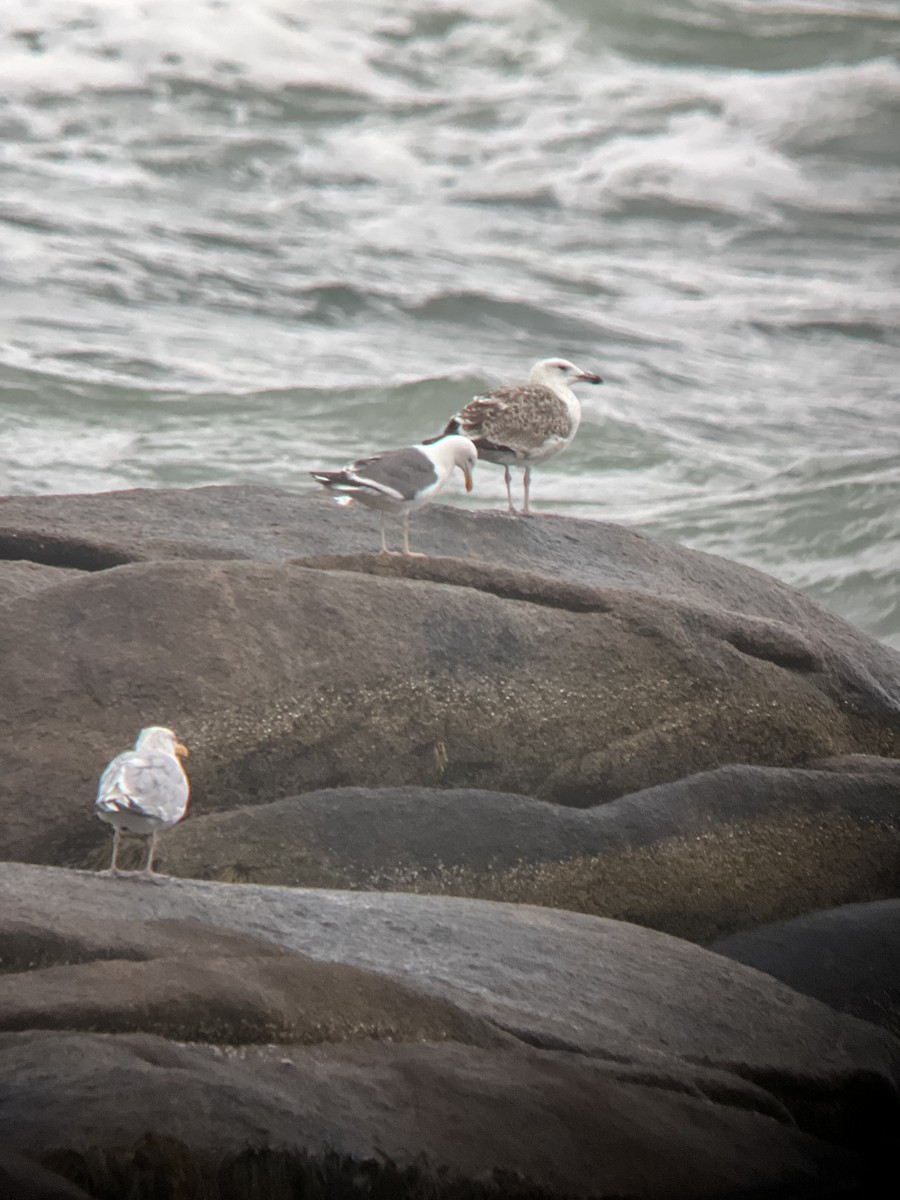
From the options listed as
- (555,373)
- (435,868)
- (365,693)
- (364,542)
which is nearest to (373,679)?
(365,693)

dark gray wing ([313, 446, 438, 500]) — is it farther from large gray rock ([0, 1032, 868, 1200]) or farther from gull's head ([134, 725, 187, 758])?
large gray rock ([0, 1032, 868, 1200])

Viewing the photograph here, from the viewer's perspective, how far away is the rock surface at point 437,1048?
145 inches

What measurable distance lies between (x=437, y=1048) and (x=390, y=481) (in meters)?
3.75

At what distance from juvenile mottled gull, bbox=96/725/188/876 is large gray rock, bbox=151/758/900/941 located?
46 cm

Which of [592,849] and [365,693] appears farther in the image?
[365,693]

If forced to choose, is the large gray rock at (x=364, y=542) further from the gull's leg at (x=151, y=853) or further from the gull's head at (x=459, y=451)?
the gull's leg at (x=151, y=853)

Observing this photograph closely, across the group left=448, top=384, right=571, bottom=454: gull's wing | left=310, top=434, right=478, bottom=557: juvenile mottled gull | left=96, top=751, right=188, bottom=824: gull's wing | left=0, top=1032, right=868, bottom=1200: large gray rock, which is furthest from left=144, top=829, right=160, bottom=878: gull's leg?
left=448, top=384, right=571, bottom=454: gull's wing

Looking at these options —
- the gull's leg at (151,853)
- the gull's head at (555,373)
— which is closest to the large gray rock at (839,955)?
the gull's leg at (151,853)

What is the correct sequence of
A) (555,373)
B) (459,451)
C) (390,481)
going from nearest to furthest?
(390,481) → (459,451) → (555,373)

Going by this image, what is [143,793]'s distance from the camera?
16.1 ft

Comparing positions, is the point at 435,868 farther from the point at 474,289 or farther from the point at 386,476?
the point at 474,289

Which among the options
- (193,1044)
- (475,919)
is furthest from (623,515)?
(193,1044)

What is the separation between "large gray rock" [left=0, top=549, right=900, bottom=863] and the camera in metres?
5.90

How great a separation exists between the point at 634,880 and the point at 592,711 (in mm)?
995
